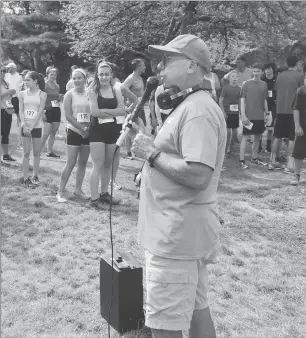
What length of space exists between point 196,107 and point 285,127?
21.6ft

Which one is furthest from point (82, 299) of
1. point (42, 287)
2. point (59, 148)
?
point (59, 148)

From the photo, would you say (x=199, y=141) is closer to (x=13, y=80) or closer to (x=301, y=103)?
(x=301, y=103)

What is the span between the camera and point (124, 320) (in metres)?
2.95

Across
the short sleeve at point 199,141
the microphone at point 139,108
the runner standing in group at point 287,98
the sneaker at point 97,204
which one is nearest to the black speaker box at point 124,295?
the microphone at point 139,108

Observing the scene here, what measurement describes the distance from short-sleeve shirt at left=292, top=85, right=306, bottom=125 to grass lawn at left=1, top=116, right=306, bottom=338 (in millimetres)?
1197

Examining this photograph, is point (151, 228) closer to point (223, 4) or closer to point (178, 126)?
point (178, 126)

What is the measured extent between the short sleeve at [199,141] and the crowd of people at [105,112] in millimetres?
415

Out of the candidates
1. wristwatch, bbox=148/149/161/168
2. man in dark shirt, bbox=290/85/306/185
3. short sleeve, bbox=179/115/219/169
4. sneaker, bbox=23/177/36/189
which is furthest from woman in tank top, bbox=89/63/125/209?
short sleeve, bbox=179/115/219/169

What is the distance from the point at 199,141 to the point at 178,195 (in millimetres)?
→ 308

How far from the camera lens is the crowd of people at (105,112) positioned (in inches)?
214

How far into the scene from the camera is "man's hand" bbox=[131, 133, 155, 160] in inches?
84.3

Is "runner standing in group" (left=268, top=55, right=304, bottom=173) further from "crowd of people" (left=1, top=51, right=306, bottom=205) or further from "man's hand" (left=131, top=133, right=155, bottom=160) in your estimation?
"man's hand" (left=131, top=133, right=155, bottom=160)

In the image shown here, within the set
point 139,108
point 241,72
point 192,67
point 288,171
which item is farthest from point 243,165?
point 192,67

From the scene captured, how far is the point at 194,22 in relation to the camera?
13.0 m
